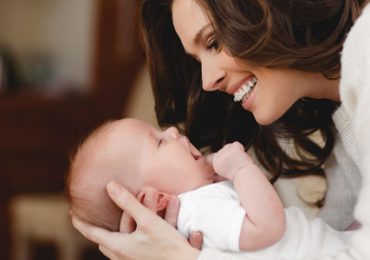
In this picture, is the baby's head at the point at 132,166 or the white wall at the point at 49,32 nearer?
the baby's head at the point at 132,166

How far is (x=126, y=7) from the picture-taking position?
4199mm

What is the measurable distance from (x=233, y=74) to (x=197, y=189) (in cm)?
27

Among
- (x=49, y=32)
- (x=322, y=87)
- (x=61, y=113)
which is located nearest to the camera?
(x=322, y=87)

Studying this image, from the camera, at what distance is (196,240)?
150 cm

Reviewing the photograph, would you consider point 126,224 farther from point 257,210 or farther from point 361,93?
point 361,93

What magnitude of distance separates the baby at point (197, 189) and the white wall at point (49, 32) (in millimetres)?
3045

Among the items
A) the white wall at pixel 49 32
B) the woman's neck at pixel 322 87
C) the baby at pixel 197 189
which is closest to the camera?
the baby at pixel 197 189

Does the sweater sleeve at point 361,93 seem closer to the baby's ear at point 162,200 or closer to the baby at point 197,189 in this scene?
the baby at point 197,189

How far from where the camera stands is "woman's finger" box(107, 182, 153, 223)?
149 cm

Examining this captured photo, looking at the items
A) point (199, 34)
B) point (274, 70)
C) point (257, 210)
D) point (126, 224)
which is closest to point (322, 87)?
point (274, 70)

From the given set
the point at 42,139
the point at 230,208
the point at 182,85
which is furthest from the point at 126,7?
the point at 230,208

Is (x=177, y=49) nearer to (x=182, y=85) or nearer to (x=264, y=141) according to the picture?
(x=182, y=85)

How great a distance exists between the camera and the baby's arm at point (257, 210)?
1.41 metres

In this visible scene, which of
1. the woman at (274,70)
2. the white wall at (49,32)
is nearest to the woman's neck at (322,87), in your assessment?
the woman at (274,70)
